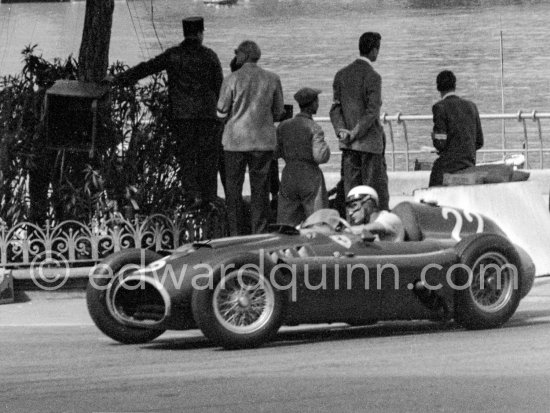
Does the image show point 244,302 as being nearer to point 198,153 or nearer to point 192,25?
point 198,153

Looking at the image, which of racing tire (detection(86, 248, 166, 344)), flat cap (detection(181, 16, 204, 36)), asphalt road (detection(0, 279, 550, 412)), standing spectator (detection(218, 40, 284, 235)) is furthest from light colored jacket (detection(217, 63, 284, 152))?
racing tire (detection(86, 248, 166, 344))

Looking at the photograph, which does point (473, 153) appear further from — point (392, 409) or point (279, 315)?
point (392, 409)

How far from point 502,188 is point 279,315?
3.56m

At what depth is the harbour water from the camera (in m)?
31.2

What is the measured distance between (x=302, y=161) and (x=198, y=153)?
1.13 metres

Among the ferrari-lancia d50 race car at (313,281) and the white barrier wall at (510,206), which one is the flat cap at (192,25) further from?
the ferrari-lancia d50 race car at (313,281)

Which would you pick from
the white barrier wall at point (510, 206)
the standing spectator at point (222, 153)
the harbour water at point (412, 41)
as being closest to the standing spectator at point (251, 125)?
the standing spectator at point (222, 153)

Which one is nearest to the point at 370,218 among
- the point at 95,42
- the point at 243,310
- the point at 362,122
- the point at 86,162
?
the point at 243,310

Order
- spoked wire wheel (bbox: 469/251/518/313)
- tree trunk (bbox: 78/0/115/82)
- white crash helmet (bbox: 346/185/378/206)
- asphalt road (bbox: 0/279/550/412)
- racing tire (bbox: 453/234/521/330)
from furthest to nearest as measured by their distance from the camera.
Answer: tree trunk (bbox: 78/0/115/82)
white crash helmet (bbox: 346/185/378/206)
spoked wire wheel (bbox: 469/251/518/313)
racing tire (bbox: 453/234/521/330)
asphalt road (bbox: 0/279/550/412)

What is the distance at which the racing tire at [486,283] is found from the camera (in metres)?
10.7

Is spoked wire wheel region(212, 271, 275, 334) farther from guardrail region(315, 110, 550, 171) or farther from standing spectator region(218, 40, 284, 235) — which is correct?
guardrail region(315, 110, 550, 171)

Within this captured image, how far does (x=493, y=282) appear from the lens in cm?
1087

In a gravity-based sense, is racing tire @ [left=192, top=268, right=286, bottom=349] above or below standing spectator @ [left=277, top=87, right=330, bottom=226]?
below

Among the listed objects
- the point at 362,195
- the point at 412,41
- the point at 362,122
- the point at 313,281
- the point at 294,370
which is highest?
the point at 412,41
